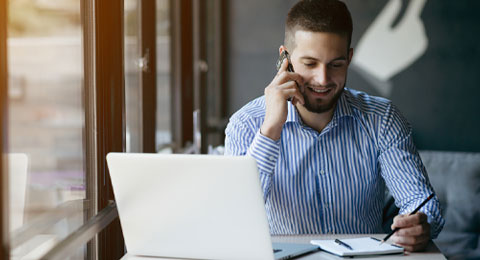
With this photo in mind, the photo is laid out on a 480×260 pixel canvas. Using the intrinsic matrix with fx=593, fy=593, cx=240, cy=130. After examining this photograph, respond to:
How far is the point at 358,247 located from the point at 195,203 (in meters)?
0.49

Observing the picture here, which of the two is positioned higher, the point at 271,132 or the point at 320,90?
the point at 320,90

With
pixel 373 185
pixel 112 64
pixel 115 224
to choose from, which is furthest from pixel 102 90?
pixel 373 185

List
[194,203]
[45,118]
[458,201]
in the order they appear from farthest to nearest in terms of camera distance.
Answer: [458,201], [45,118], [194,203]

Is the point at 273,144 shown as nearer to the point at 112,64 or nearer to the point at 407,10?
the point at 112,64

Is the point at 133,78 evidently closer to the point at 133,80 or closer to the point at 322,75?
the point at 133,80

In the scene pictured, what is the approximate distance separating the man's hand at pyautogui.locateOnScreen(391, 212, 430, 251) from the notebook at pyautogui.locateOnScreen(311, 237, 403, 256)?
0.9 inches

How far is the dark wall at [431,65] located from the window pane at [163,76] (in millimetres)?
1366

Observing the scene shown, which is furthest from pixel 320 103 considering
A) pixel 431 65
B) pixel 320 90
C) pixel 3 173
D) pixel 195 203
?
pixel 431 65

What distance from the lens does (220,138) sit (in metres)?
4.57

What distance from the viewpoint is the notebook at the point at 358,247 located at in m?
1.53

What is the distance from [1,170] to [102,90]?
82 centimetres

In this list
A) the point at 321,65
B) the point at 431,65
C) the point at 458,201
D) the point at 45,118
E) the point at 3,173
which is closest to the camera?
the point at 3,173

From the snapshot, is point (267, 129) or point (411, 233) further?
point (267, 129)

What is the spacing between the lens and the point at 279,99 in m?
1.91
